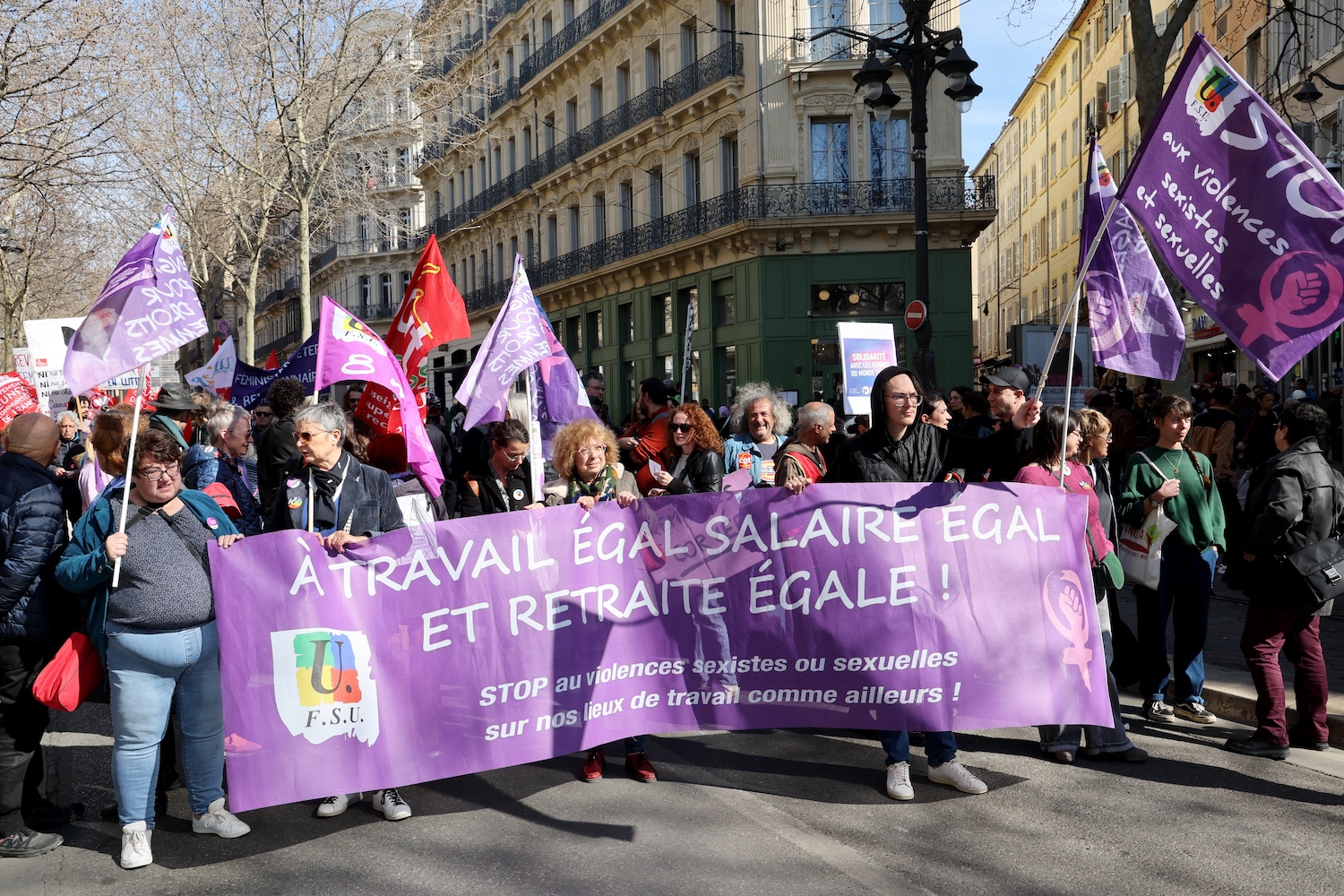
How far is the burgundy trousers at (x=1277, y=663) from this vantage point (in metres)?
5.83

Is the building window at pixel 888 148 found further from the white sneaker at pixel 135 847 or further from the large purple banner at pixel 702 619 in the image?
the white sneaker at pixel 135 847

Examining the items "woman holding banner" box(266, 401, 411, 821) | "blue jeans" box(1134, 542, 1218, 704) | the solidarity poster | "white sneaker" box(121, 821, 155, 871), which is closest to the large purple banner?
"woman holding banner" box(266, 401, 411, 821)

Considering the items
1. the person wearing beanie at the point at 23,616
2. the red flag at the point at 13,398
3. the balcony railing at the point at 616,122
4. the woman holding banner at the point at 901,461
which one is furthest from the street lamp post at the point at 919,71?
the balcony railing at the point at 616,122

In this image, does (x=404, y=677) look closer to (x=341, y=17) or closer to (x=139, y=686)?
(x=139, y=686)

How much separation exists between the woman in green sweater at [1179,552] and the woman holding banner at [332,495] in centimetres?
388

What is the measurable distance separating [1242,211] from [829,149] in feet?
79.9

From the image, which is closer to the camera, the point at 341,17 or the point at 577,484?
the point at 577,484

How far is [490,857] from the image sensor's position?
4668 mm

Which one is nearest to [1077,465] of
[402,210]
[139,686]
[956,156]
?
[139,686]

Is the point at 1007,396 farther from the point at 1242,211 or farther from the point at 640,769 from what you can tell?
the point at 640,769

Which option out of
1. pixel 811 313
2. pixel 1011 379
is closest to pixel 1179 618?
pixel 1011 379

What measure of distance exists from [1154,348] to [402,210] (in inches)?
2092

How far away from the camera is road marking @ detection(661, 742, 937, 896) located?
4332 mm

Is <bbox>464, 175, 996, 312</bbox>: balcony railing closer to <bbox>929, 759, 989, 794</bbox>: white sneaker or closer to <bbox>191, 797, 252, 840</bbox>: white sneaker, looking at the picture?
<bbox>929, 759, 989, 794</bbox>: white sneaker
